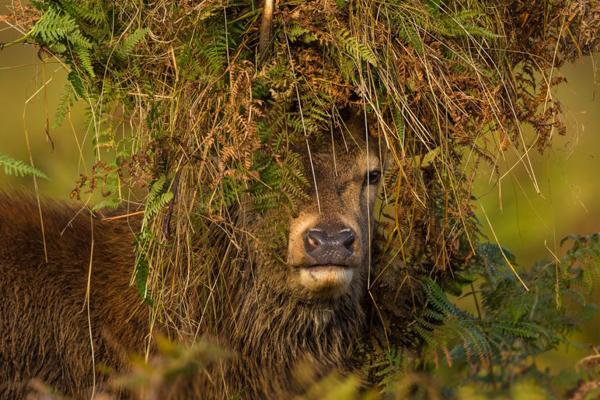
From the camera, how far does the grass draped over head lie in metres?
5.75

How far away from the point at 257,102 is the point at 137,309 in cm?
136

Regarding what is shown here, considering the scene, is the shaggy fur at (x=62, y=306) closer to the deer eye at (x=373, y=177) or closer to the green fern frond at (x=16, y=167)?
the green fern frond at (x=16, y=167)

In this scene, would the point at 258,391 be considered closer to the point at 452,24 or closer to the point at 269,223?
the point at 269,223

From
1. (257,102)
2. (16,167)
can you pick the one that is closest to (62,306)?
(16,167)

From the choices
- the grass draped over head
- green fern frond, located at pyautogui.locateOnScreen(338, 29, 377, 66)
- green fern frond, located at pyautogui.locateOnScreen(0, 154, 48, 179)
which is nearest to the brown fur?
the grass draped over head

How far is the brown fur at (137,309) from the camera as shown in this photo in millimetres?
6160

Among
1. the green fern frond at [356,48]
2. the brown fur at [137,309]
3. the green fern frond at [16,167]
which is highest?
the green fern frond at [356,48]

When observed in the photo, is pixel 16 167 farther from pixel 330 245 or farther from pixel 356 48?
pixel 356 48

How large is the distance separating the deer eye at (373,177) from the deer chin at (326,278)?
0.63 meters

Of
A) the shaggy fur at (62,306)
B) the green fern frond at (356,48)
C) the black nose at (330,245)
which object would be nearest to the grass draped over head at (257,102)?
the green fern frond at (356,48)

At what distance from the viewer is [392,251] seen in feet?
21.4

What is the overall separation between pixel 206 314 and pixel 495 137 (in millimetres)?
1808

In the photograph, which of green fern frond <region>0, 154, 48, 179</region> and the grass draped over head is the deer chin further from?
green fern frond <region>0, 154, 48, 179</region>

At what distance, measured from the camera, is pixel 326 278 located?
5.80 m
